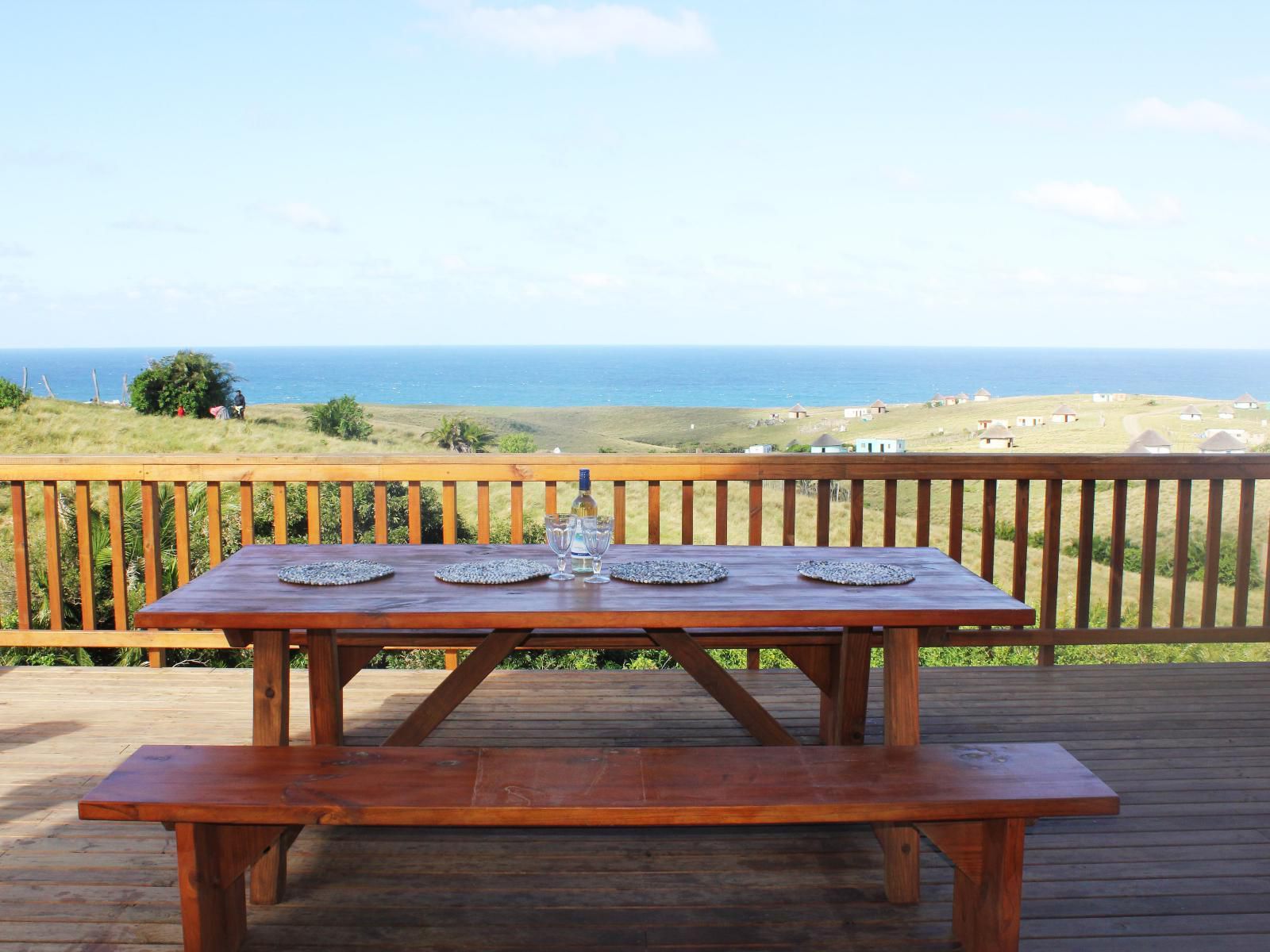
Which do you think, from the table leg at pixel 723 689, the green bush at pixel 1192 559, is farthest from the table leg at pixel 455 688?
the green bush at pixel 1192 559

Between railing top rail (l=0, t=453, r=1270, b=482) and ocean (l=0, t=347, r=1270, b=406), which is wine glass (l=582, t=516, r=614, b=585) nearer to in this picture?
railing top rail (l=0, t=453, r=1270, b=482)

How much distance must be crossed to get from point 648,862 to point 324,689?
3.18 feet

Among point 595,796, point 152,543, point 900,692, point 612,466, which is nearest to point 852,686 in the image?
point 900,692

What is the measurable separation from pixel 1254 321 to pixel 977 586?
6499cm

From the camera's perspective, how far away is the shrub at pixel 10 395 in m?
22.1

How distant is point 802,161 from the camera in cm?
3675

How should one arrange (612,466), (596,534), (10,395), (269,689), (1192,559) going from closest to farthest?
(269,689), (596,534), (612,466), (1192,559), (10,395)

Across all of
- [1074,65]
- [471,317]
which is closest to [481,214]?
[471,317]

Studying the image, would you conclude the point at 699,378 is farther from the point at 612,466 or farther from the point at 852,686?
the point at 852,686

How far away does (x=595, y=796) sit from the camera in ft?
5.90

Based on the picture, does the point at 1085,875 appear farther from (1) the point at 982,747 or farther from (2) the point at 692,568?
(2) the point at 692,568

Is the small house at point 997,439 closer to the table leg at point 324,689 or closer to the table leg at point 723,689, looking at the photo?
the table leg at point 723,689

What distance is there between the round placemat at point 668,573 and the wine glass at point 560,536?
12 centimetres

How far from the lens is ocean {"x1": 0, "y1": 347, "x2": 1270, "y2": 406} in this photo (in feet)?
175
